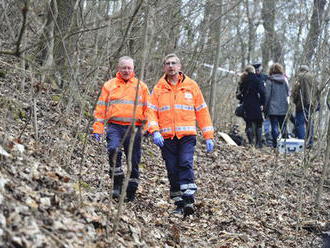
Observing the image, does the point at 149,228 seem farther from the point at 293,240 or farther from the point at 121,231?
the point at 293,240

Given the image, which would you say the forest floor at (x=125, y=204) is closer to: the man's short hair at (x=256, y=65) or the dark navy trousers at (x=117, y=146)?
the dark navy trousers at (x=117, y=146)

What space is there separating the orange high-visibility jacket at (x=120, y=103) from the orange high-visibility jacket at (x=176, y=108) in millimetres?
152

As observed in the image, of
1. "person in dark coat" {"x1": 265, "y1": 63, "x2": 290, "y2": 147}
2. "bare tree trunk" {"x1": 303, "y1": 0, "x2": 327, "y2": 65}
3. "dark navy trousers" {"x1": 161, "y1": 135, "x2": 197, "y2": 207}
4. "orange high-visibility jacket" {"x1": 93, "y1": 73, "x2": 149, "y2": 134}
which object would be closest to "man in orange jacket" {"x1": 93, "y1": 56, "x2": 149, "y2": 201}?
"orange high-visibility jacket" {"x1": 93, "y1": 73, "x2": 149, "y2": 134}

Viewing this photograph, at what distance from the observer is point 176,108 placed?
674cm

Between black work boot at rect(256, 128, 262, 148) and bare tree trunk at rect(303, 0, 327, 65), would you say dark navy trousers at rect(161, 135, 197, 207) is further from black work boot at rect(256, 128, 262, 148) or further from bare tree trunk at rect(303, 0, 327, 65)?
black work boot at rect(256, 128, 262, 148)

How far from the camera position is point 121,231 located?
481cm

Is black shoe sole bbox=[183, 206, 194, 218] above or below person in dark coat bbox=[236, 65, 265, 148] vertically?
below

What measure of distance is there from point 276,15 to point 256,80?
35.1ft

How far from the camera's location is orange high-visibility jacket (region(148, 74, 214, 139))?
6.71 metres

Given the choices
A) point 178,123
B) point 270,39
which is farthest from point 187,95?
point 270,39

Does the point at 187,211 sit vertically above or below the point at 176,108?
below

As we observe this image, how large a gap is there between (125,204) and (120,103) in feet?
4.16

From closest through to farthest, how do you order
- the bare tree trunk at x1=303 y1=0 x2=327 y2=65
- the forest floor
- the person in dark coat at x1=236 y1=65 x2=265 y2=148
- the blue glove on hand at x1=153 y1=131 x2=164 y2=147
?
the forest floor
the blue glove on hand at x1=153 y1=131 x2=164 y2=147
the bare tree trunk at x1=303 y1=0 x2=327 y2=65
the person in dark coat at x1=236 y1=65 x2=265 y2=148

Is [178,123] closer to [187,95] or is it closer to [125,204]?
[187,95]
